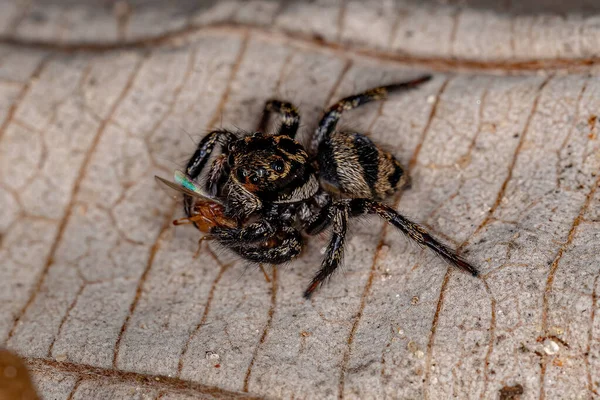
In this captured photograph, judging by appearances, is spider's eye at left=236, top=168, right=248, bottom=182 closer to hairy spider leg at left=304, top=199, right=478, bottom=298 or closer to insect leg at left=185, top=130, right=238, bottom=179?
insect leg at left=185, top=130, right=238, bottom=179

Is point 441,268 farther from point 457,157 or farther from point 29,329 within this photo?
point 29,329

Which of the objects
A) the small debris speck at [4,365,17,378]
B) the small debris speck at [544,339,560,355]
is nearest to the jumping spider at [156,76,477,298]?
the small debris speck at [544,339,560,355]

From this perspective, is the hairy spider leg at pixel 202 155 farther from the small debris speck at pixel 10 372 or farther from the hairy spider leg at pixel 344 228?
the small debris speck at pixel 10 372

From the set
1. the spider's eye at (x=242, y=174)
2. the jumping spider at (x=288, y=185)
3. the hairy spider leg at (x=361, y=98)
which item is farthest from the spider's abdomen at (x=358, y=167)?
the spider's eye at (x=242, y=174)

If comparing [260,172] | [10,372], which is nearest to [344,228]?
[260,172]

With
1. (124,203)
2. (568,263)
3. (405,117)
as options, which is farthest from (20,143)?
(568,263)
